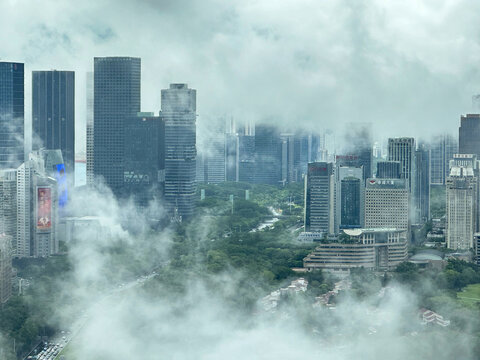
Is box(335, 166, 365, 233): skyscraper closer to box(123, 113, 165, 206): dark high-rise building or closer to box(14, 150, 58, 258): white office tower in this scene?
box(123, 113, 165, 206): dark high-rise building

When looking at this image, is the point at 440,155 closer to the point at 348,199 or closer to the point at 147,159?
the point at 348,199

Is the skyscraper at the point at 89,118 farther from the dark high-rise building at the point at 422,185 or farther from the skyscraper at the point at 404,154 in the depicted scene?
the dark high-rise building at the point at 422,185

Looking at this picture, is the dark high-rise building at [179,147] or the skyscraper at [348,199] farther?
the dark high-rise building at [179,147]

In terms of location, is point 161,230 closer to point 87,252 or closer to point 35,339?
point 87,252

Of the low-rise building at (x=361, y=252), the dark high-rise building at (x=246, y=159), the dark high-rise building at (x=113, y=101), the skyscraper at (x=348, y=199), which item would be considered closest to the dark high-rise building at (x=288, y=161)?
the dark high-rise building at (x=246, y=159)

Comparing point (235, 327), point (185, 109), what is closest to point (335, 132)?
point (185, 109)

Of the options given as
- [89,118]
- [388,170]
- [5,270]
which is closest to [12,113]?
[89,118]
